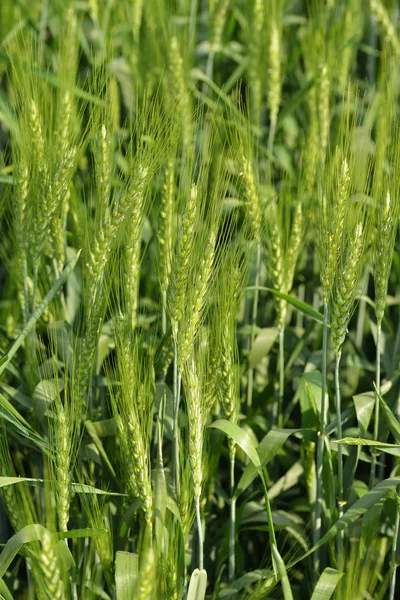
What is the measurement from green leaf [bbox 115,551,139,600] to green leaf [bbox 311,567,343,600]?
33 centimetres

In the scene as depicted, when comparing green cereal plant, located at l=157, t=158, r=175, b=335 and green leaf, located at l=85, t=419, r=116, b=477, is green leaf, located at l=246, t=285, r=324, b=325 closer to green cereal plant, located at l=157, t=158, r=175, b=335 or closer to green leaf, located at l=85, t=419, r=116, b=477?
green cereal plant, located at l=157, t=158, r=175, b=335

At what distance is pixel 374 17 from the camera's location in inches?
97.7

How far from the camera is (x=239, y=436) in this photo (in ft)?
4.79

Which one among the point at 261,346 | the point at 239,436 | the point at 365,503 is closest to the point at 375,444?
the point at 365,503

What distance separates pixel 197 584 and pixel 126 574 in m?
0.14

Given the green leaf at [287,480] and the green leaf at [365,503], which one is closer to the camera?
the green leaf at [365,503]

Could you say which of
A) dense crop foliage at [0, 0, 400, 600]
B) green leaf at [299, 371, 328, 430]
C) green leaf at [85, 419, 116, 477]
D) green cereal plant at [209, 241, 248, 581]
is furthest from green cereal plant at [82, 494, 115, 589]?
green leaf at [299, 371, 328, 430]

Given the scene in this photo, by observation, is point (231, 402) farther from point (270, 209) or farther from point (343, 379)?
point (343, 379)

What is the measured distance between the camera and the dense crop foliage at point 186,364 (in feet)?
4.49

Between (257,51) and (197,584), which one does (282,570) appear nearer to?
(197,584)

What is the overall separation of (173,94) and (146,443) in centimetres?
103

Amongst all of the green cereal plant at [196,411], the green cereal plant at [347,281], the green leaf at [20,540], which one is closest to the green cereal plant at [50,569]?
the green leaf at [20,540]

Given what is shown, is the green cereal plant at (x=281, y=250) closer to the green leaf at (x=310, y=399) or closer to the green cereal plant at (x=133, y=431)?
the green leaf at (x=310, y=399)

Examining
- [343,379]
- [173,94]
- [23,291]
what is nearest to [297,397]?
[343,379]
